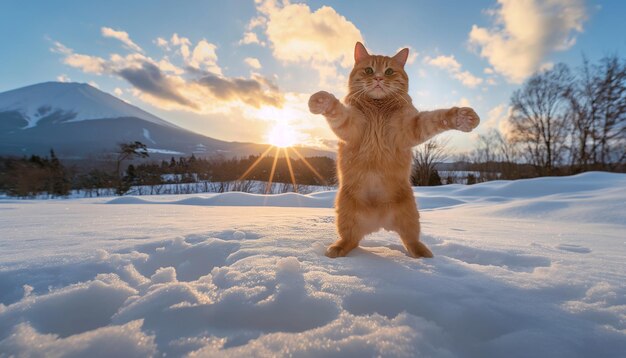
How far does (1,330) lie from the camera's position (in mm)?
689

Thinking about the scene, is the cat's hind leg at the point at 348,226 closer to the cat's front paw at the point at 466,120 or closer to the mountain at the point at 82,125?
the cat's front paw at the point at 466,120

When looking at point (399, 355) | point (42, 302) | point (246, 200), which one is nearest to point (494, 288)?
point (399, 355)

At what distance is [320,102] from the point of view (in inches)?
56.7

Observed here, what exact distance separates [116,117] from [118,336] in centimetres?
12552

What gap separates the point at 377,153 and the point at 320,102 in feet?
1.57

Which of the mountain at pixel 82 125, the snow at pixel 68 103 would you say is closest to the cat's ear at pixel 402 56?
the mountain at pixel 82 125

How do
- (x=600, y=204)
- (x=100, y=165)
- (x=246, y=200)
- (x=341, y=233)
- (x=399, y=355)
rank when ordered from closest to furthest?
(x=399, y=355) → (x=341, y=233) → (x=600, y=204) → (x=246, y=200) → (x=100, y=165)

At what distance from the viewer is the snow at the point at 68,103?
10400 cm

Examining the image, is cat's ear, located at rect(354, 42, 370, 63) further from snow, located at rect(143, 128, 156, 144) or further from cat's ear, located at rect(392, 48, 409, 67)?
snow, located at rect(143, 128, 156, 144)

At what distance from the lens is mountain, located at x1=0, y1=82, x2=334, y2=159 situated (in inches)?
3194

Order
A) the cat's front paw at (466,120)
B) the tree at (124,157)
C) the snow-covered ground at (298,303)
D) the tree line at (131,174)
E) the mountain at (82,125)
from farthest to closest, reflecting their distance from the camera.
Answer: the mountain at (82,125) < the tree at (124,157) < the tree line at (131,174) < the cat's front paw at (466,120) < the snow-covered ground at (298,303)

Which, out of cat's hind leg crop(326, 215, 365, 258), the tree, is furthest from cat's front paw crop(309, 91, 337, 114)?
the tree

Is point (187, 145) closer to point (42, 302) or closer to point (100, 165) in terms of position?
point (100, 165)

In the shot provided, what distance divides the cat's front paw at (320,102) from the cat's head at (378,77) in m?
0.39
